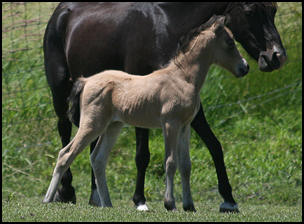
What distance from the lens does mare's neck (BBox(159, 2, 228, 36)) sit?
6.48 metres

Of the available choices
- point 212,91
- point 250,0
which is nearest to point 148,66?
point 250,0

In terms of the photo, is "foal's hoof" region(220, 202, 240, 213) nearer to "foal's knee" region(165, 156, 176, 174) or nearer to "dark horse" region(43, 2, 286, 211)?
"dark horse" region(43, 2, 286, 211)

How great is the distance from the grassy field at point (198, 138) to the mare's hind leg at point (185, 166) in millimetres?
2180

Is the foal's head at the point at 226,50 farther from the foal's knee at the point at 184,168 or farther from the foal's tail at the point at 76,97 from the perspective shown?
the foal's tail at the point at 76,97

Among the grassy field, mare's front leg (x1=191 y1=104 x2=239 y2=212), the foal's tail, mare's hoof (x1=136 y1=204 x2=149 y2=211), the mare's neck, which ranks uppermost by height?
the mare's neck

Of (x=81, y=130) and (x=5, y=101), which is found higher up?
(x=81, y=130)

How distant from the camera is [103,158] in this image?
6148 millimetres

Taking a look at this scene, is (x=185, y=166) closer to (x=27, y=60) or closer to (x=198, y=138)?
(x=198, y=138)

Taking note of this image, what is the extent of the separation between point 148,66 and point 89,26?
49.3 inches

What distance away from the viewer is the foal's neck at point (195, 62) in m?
5.71

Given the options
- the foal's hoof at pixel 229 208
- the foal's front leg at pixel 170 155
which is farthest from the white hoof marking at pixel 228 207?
the foal's front leg at pixel 170 155

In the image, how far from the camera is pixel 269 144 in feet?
32.8

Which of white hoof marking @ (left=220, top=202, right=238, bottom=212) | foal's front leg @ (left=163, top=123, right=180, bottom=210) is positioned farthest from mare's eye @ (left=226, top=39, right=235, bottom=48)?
white hoof marking @ (left=220, top=202, right=238, bottom=212)

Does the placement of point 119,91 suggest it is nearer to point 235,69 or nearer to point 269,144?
point 235,69
